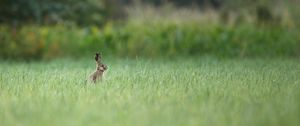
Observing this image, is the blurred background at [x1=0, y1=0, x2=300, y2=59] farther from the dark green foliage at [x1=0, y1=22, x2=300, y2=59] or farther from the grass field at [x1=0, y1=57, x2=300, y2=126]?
the grass field at [x1=0, y1=57, x2=300, y2=126]

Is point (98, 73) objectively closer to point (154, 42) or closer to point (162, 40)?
point (154, 42)

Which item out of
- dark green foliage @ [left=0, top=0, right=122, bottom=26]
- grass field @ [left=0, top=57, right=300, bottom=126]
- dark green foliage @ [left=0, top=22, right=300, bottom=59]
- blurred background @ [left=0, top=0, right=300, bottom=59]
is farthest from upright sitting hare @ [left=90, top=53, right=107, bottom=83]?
dark green foliage @ [left=0, top=0, right=122, bottom=26]

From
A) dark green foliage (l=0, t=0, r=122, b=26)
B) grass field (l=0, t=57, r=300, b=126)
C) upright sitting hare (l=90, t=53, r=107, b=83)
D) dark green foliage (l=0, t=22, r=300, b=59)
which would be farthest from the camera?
dark green foliage (l=0, t=0, r=122, b=26)

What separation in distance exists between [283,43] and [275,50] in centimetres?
26

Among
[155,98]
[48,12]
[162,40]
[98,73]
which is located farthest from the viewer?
[48,12]

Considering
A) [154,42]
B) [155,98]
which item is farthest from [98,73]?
[154,42]

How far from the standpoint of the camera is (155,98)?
19.6 feet

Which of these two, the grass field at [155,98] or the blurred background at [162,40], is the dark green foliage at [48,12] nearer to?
the blurred background at [162,40]

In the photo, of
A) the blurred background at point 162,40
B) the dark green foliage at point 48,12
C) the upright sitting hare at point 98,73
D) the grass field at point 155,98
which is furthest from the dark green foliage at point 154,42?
the upright sitting hare at point 98,73

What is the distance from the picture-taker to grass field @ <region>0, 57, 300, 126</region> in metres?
4.75

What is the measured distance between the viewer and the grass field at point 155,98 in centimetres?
475

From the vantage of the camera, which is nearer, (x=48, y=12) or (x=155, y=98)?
(x=155, y=98)

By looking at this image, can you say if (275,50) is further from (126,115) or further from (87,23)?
(126,115)

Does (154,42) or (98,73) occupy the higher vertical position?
(98,73)
